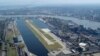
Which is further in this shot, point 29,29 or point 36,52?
point 29,29

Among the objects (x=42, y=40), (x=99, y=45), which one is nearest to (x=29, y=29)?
(x=42, y=40)

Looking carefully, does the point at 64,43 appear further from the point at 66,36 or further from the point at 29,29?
the point at 29,29

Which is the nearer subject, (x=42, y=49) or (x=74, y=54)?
(x=74, y=54)

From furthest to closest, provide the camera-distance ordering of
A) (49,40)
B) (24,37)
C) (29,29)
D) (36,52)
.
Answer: (29,29)
(24,37)
(49,40)
(36,52)

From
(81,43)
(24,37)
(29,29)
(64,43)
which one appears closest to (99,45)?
(81,43)

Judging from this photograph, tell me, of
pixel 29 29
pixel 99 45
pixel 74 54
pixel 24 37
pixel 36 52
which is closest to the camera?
pixel 74 54

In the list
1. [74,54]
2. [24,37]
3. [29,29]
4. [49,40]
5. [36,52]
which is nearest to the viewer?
[74,54]

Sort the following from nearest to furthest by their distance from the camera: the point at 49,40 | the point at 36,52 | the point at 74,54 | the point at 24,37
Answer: the point at 74,54 → the point at 36,52 → the point at 49,40 → the point at 24,37

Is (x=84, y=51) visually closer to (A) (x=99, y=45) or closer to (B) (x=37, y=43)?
(A) (x=99, y=45)
